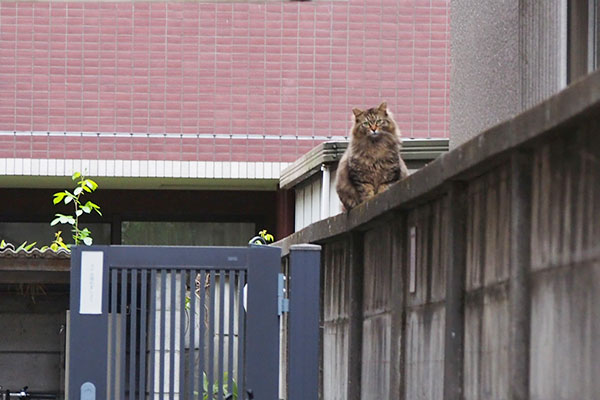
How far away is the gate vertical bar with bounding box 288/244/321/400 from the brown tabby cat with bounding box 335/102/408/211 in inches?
34.8

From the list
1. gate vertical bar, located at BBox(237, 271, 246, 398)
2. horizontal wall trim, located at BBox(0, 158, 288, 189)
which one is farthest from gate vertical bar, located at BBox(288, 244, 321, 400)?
horizontal wall trim, located at BBox(0, 158, 288, 189)

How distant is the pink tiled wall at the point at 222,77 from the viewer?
16.4 metres

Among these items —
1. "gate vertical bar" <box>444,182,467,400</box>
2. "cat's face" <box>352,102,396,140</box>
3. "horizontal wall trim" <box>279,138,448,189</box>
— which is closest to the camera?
"gate vertical bar" <box>444,182,467,400</box>

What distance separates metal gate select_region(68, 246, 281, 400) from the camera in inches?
Result: 255

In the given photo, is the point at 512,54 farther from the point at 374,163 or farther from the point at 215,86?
the point at 215,86

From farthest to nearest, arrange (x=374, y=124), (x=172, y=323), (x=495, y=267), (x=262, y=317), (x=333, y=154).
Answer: (x=333, y=154) → (x=374, y=124) → (x=262, y=317) → (x=172, y=323) → (x=495, y=267)

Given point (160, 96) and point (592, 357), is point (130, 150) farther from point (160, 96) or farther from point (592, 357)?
point (592, 357)

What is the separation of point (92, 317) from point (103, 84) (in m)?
10.3

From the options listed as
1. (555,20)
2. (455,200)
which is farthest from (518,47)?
(455,200)

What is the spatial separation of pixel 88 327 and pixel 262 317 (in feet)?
2.96

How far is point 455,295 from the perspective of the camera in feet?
15.2

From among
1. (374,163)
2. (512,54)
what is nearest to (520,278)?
(512,54)

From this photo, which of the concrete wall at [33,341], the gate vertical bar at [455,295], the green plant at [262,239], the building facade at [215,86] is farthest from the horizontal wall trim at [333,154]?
the gate vertical bar at [455,295]

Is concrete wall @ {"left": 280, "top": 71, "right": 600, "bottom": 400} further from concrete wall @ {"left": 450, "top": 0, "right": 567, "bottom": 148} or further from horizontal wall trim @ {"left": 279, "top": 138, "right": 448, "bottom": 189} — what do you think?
horizontal wall trim @ {"left": 279, "top": 138, "right": 448, "bottom": 189}
